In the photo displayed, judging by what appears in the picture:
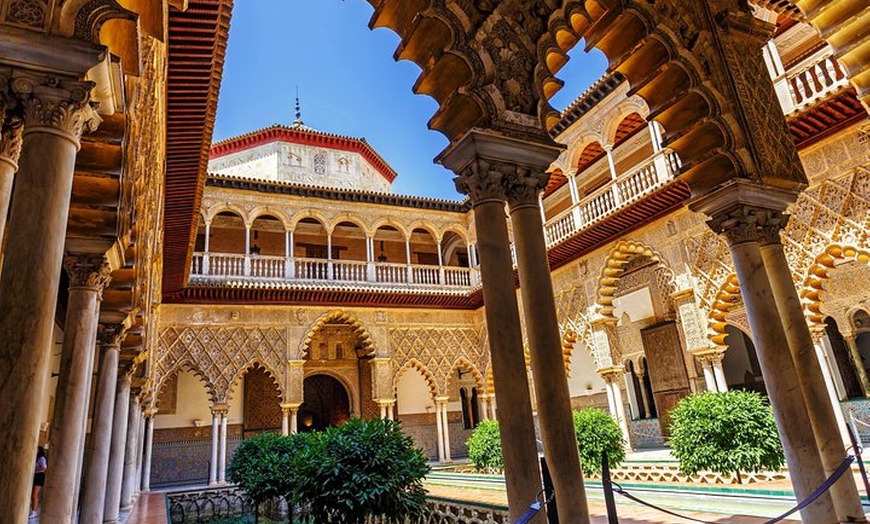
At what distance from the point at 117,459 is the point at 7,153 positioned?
625cm

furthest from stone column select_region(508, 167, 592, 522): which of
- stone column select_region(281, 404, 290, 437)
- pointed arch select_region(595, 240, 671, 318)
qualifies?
stone column select_region(281, 404, 290, 437)

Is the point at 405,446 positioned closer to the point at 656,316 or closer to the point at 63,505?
the point at 63,505

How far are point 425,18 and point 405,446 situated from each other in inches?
161

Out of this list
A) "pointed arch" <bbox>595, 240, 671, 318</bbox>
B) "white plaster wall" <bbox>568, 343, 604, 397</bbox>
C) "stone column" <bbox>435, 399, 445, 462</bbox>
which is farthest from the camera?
"white plaster wall" <bbox>568, 343, 604, 397</bbox>

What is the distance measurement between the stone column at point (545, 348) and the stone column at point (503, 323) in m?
0.12

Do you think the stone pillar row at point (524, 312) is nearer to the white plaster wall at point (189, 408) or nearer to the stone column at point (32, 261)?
the stone column at point (32, 261)

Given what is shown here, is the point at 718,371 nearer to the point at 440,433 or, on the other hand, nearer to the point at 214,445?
the point at 440,433

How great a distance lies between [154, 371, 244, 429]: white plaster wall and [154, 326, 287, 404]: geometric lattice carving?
→ 156cm

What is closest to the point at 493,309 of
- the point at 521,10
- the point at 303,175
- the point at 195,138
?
the point at 521,10

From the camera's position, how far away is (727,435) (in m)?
7.63

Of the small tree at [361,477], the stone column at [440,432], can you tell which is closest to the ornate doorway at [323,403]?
the stone column at [440,432]

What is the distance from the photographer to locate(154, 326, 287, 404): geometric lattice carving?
13.2m

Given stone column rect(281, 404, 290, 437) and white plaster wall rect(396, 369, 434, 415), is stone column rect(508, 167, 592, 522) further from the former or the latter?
white plaster wall rect(396, 369, 434, 415)

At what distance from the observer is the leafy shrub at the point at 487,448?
1113 cm
